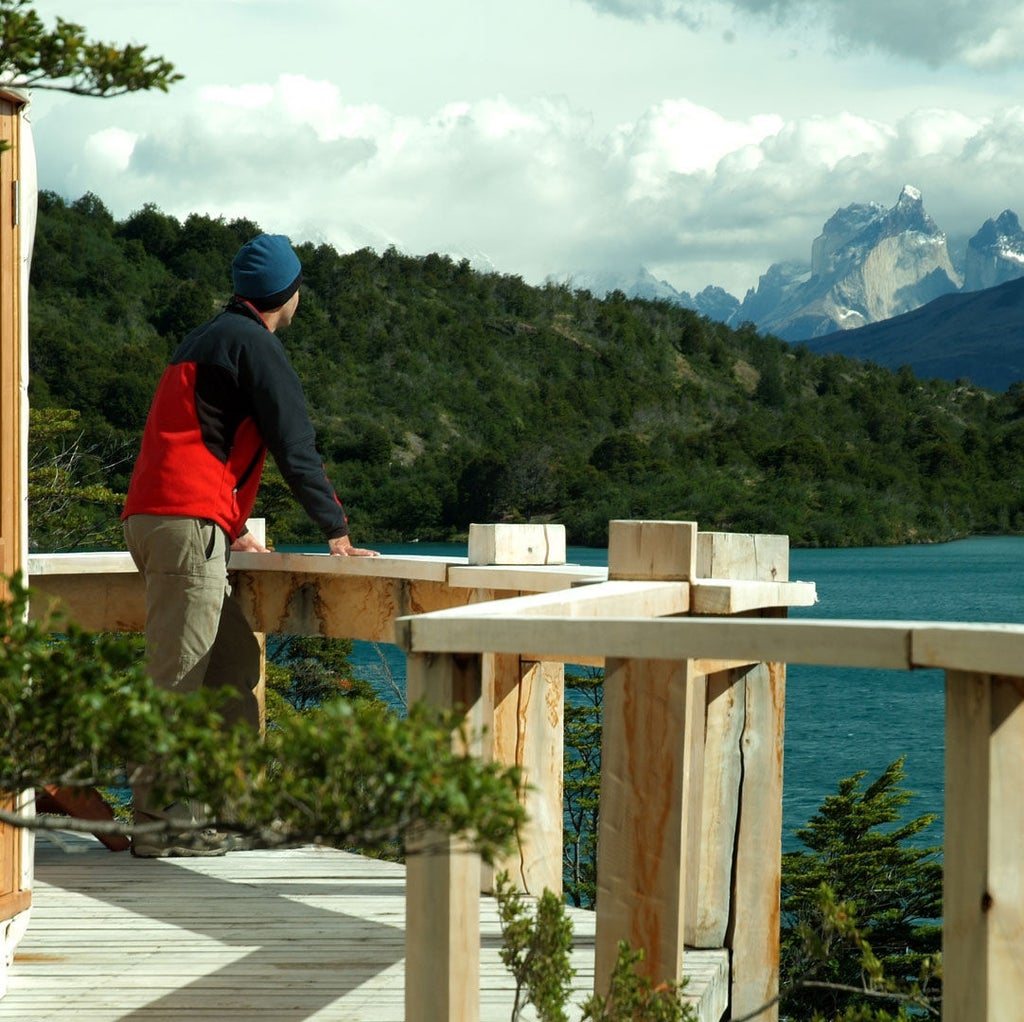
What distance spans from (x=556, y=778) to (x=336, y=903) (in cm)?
68

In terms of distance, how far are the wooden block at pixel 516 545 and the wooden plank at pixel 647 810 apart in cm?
159

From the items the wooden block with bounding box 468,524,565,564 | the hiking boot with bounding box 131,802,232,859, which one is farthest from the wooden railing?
the hiking boot with bounding box 131,802,232,859

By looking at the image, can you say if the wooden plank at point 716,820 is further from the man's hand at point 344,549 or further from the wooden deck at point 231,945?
the man's hand at point 344,549

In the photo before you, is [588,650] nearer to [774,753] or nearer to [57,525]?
[774,753]

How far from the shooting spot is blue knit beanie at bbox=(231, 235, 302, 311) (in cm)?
371

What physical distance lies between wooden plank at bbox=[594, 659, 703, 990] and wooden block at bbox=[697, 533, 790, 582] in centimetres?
92

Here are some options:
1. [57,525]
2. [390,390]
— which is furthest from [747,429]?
[57,525]

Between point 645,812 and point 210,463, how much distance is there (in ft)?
6.07

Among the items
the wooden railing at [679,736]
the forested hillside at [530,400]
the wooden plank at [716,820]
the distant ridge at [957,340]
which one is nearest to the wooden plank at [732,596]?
the wooden railing at [679,736]

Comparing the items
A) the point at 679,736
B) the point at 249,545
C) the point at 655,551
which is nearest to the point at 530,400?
the point at 249,545

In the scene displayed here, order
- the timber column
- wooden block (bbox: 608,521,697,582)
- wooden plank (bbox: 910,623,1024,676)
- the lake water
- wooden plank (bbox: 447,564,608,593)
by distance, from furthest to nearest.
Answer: the lake water
wooden plank (bbox: 447,564,608,593)
the timber column
wooden block (bbox: 608,521,697,582)
wooden plank (bbox: 910,623,1024,676)

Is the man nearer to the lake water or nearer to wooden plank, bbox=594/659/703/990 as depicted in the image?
wooden plank, bbox=594/659/703/990

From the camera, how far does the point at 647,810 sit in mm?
2068

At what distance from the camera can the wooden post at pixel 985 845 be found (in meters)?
1.71
